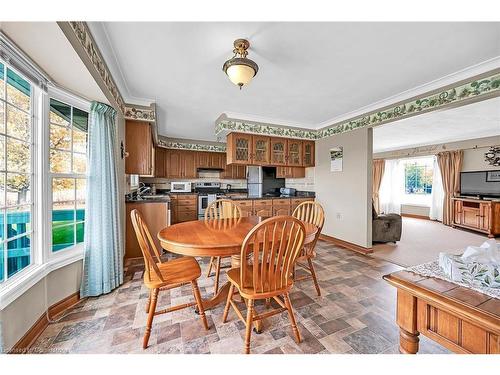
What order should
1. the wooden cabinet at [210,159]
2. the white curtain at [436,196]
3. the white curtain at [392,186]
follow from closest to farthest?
the wooden cabinet at [210,159] < the white curtain at [436,196] < the white curtain at [392,186]

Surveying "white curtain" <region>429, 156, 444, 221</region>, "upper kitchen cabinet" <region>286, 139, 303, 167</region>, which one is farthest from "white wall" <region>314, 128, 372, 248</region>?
"white curtain" <region>429, 156, 444, 221</region>

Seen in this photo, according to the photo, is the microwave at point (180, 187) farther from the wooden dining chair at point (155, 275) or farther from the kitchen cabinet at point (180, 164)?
the wooden dining chair at point (155, 275)

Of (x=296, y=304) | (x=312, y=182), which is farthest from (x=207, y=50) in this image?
(x=312, y=182)

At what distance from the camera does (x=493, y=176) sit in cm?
482

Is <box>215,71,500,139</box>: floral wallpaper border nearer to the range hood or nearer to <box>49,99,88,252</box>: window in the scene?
<box>49,99,88,252</box>: window

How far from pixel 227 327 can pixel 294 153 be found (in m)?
3.42

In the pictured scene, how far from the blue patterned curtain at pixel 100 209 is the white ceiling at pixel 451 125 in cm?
427

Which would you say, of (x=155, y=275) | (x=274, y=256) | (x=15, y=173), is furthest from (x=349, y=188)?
(x=15, y=173)

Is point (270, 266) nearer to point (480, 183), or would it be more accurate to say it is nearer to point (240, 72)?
point (240, 72)

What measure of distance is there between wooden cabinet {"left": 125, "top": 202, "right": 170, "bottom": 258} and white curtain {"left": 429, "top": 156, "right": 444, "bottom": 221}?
306 inches

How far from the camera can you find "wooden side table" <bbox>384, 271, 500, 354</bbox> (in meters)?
0.65

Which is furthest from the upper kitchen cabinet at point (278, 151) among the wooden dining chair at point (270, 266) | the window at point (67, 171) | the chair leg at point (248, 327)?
the chair leg at point (248, 327)

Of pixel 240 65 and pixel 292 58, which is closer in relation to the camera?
Answer: pixel 240 65

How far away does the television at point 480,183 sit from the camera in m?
4.80
